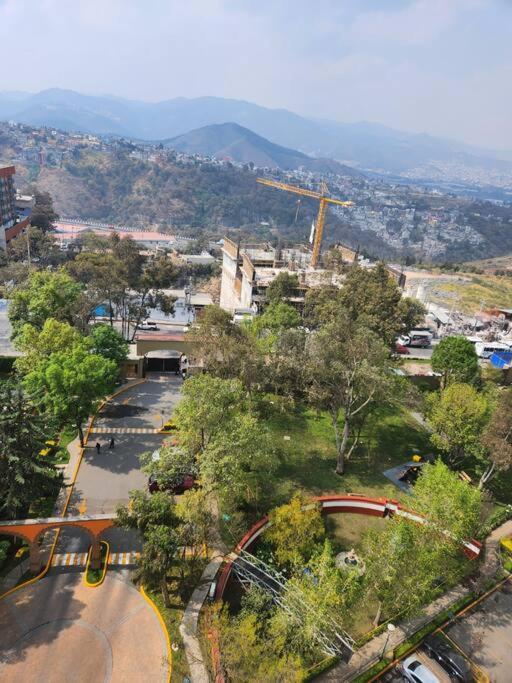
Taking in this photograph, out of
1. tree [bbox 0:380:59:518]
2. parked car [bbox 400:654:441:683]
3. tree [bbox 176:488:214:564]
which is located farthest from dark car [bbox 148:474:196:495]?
parked car [bbox 400:654:441:683]

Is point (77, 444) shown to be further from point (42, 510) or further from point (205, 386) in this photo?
point (205, 386)

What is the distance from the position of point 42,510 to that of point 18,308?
15505mm

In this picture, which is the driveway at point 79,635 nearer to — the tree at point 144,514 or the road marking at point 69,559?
the road marking at point 69,559

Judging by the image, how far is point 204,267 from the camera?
93750mm

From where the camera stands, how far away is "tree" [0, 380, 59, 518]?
59.5 ft

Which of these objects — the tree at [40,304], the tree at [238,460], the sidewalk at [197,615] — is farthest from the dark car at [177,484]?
the tree at [40,304]

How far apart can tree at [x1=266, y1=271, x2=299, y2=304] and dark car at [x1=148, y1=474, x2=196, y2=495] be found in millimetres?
22856

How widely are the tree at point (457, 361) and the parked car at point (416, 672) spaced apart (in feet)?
62.3

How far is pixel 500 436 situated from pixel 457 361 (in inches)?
388

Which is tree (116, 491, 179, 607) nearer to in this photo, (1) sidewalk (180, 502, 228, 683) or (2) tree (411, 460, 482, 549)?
(1) sidewalk (180, 502, 228, 683)

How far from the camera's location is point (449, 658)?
16938 mm

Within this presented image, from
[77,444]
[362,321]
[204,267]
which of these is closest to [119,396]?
[77,444]

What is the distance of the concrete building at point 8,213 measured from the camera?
216 ft

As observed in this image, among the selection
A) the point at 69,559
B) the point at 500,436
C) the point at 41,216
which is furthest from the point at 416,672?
the point at 41,216
